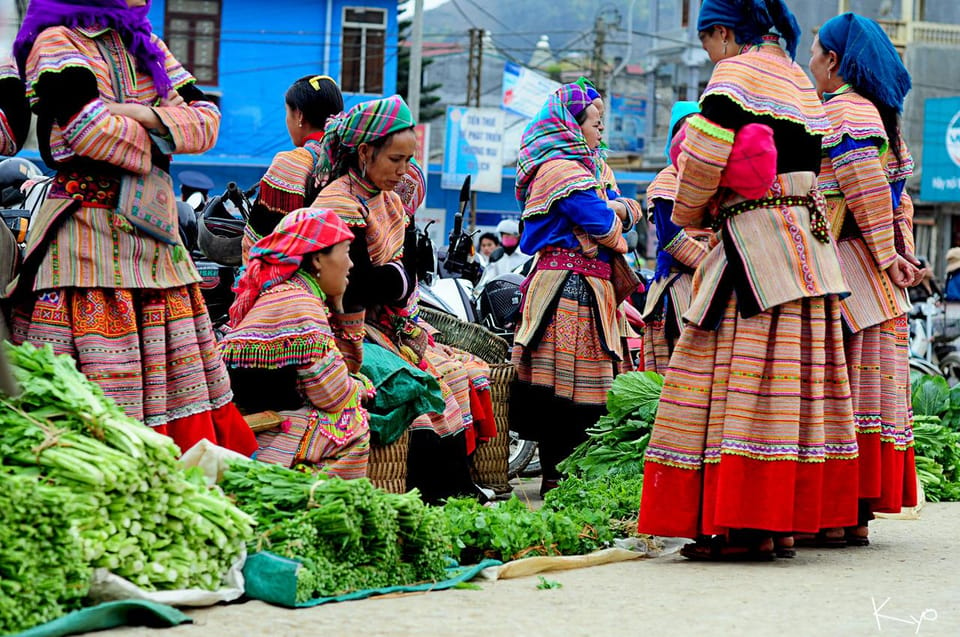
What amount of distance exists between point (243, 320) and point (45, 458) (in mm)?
1918

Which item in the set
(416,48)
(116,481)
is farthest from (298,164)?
(416,48)

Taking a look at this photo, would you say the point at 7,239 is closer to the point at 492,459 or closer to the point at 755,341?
the point at 755,341

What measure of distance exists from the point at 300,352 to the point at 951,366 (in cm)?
1238

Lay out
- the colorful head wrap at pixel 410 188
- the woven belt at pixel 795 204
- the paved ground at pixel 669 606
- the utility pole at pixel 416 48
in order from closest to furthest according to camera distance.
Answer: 1. the paved ground at pixel 669 606
2. the woven belt at pixel 795 204
3. the colorful head wrap at pixel 410 188
4. the utility pole at pixel 416 48

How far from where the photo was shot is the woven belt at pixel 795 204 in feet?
18.5

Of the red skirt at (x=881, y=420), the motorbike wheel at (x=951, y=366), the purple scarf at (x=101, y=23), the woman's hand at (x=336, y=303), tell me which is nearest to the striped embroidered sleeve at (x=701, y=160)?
the red skirt at (x=881, y=420)

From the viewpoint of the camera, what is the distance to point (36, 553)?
11.7 ft

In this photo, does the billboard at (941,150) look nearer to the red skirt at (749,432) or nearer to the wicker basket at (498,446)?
the wicker basket at (498,446)

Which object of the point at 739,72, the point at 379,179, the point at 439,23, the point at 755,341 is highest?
the point at 439,23

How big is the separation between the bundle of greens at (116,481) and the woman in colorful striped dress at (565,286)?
3.96m

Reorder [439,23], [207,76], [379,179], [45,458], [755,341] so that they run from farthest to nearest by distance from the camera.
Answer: [439,23] → [207,76] → [379,179] → [755,341] → [45,458]

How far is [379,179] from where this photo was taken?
21.1ft

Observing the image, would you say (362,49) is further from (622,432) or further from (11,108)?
(11,108)

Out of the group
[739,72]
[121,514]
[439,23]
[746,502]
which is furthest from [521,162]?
[439,23]
